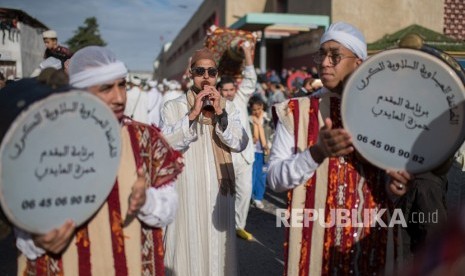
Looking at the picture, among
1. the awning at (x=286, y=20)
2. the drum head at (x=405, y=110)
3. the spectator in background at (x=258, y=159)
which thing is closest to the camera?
the drum head at (x=405, y=110)

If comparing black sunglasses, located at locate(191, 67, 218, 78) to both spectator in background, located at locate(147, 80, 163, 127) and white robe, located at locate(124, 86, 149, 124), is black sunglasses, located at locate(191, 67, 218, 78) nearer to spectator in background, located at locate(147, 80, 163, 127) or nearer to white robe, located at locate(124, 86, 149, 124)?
white robe, located at locate(124, 86, 149, 124)

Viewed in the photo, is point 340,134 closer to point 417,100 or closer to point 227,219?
point 417,100

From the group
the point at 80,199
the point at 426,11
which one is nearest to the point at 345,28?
the point at 80,199

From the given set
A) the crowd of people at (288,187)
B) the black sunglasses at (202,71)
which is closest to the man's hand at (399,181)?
the crowd of people at (288,187)

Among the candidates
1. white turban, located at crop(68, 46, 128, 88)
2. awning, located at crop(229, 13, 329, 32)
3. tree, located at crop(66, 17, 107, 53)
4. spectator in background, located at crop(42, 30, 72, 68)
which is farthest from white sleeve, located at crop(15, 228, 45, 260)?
tree, located at crop(66, 17, 107, 53)

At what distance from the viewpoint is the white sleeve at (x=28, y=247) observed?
1.93 meters

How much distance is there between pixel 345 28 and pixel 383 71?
16.7 inches

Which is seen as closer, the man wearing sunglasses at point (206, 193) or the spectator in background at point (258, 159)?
the man wearing sunglasses at point (206, 193)

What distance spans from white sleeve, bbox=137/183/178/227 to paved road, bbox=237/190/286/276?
2607 mm

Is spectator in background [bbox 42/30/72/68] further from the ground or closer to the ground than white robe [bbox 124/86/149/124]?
further from the ground

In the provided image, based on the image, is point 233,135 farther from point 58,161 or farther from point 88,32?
point 88,32

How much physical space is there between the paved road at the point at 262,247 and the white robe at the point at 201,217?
4.15 ft

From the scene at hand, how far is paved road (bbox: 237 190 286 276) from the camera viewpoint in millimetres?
4703

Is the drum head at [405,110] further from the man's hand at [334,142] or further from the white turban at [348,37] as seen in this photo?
the white turban at [348,37]
